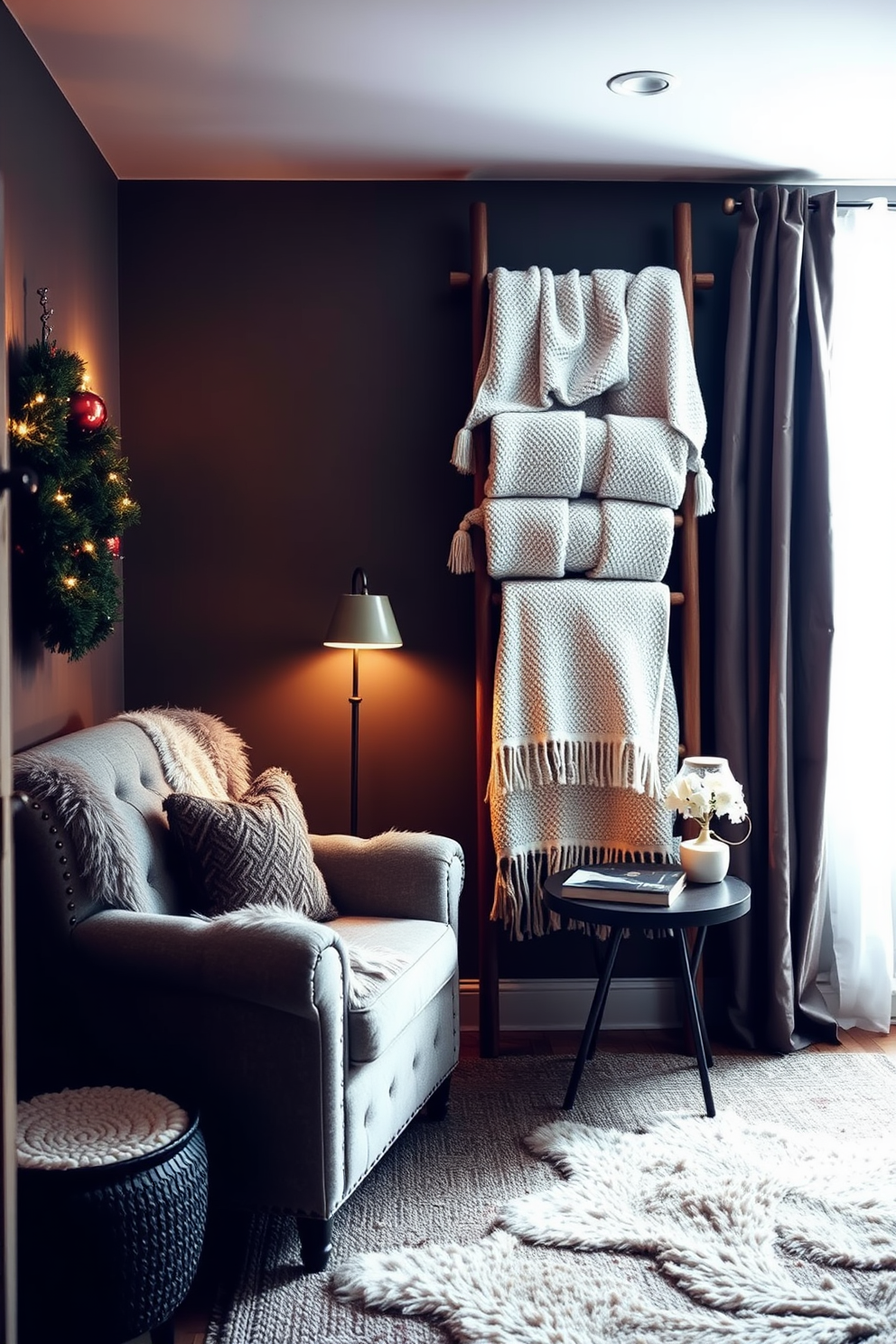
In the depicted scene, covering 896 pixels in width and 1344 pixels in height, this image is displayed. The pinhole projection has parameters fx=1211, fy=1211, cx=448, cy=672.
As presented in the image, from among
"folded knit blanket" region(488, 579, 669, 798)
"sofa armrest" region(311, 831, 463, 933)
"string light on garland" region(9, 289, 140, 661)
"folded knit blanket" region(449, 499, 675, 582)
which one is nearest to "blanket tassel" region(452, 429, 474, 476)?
"folded knit blanket" region(449, 499, 675, 582)

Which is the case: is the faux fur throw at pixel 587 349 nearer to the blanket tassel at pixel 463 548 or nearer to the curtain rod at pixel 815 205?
the blanket tassel at pixel 463 548

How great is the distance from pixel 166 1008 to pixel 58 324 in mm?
1633

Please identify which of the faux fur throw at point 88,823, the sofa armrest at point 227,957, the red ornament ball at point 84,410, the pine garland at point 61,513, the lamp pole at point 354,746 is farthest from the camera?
the lamp pole at point 354,746

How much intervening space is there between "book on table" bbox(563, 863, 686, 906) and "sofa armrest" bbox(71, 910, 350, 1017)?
2.73ft

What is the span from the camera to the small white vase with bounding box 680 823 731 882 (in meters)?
3.04

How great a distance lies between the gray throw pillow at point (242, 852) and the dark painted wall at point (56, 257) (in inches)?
16.4

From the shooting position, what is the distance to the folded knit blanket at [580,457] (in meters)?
3.28

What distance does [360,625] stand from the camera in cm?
321

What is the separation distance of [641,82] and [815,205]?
816mm

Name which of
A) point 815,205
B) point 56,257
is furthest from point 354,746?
point 815,205

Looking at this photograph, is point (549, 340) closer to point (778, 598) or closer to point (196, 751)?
point (778, 598)

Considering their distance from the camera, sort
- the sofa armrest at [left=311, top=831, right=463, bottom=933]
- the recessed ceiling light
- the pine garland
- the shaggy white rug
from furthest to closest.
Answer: the sofa armrest at [left=311, top=831, right=463, bottom=933] < the recessed ceiling light < the pine garland < the shaggy white rug

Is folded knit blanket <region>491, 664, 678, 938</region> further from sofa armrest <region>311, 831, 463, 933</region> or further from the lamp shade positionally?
Answer: the lamp shade

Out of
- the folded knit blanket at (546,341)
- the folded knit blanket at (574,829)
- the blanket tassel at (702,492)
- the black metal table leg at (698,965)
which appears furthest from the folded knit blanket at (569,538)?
the black metal table leg at (698,965)
